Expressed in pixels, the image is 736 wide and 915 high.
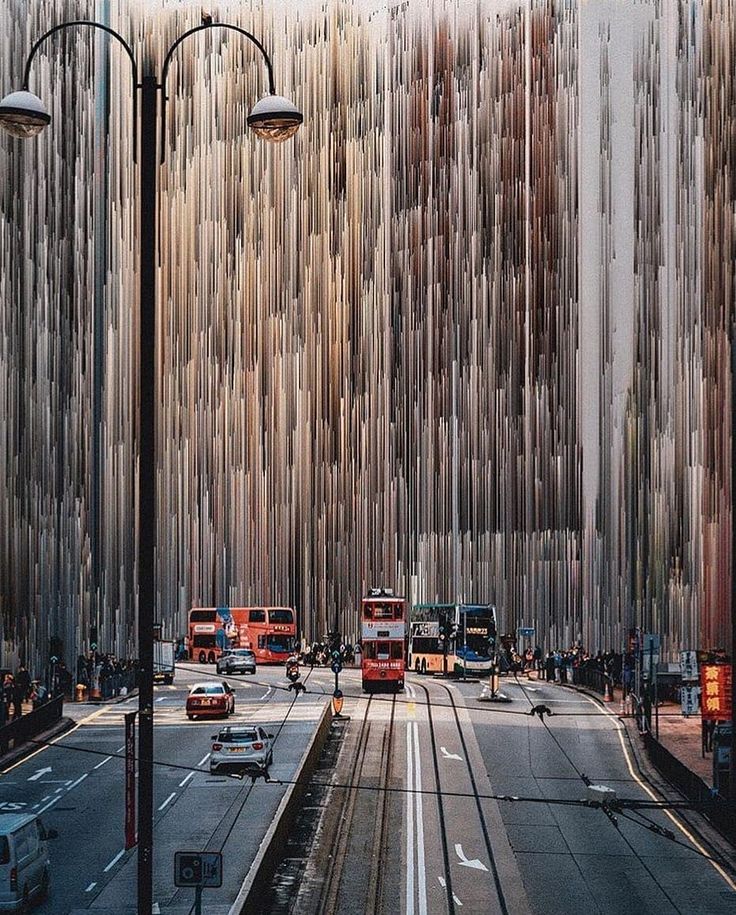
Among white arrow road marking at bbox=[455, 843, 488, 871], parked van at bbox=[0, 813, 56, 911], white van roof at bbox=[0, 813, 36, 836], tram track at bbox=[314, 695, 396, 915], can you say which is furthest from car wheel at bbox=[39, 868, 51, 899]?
white arrow road marking at bbox=[455, 843, 488, 871]

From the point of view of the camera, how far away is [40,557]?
53.0 metres

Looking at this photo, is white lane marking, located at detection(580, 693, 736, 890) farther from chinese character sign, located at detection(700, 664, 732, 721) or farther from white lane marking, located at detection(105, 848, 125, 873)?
white lane marking, located at detection(105, 848, 125, 873)

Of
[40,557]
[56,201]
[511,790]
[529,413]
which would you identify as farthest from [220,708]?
[529,413]

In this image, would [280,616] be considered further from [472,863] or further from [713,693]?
[472,863]

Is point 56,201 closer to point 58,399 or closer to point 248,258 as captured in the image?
point 58,399

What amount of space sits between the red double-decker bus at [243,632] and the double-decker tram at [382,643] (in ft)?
61.3

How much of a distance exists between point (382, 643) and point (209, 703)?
806 cm

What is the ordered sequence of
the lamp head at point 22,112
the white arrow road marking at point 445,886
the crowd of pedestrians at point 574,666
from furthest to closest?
the crowd of pedestrians at point 574,666 → the white arrow road marking at point 445,886 → the lamp head at point 22,112

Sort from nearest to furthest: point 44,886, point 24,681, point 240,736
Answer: point 44,886
point 240,736
point 24,681

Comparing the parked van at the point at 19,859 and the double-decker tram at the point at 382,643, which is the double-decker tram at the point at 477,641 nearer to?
the double-decker tram at the point at 382,643

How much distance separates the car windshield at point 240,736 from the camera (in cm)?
3316

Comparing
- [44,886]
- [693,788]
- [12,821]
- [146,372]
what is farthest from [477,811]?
[146,372]

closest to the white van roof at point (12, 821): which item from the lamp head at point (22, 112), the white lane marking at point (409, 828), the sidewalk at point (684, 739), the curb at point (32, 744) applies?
the white lane marking at point (409, 828)

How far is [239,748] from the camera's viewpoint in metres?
33.2
